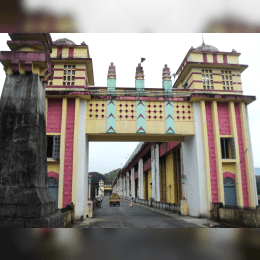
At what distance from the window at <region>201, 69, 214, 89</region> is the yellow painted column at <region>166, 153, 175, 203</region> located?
10.9 metres

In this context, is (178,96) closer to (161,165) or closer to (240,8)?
(161,165)

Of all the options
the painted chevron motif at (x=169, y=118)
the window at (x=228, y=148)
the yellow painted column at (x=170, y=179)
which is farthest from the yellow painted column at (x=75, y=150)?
the yellow painted column at (x=170, y=179)

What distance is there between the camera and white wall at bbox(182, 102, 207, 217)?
1580 cm

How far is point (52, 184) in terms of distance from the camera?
1535cm

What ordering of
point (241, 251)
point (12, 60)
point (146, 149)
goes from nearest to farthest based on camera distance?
point (241, 251) < point (12, 60) < point (146, 149)

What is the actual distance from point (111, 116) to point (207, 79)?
7.89 m

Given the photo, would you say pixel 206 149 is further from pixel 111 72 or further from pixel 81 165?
pixel 111 72

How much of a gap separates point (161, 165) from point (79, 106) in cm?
1564

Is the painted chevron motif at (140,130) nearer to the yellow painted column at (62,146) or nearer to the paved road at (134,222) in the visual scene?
the yellow painted column at (62,146)

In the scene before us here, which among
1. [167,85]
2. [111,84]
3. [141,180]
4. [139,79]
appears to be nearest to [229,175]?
[167,85]

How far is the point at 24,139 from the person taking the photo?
22.3 ft

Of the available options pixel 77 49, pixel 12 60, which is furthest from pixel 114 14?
pixel 77 49

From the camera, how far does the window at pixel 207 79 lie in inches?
696

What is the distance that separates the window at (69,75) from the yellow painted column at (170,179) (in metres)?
14.6
